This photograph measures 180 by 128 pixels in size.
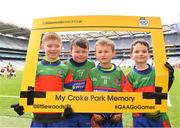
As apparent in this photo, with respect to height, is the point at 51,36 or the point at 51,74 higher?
the point at 51,36

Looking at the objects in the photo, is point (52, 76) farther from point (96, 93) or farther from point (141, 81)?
point (141, 81)

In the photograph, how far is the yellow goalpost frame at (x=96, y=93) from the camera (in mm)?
2939

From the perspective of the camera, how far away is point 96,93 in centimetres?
295

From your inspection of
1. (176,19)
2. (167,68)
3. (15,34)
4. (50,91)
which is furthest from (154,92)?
(15,34)

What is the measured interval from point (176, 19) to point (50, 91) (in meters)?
1.43

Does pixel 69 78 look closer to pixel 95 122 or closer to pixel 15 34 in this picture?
pixel 95 122

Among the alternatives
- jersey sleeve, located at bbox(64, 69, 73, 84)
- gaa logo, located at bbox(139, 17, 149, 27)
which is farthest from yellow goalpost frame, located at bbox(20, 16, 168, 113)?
jersey sleeve, located at bbox(64, 69, 73, 84)

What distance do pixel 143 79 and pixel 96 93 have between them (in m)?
0.36

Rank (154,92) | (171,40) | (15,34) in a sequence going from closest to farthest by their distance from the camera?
(154,92), (171,40), (15,34)

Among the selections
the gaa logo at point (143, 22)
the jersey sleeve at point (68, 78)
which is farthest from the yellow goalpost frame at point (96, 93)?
the jersey sleeve at point (68, 78)

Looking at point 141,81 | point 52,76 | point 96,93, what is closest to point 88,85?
point 96,93

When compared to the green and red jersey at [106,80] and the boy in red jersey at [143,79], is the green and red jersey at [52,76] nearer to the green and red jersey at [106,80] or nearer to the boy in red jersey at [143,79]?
the green and red jersey at [106,80]

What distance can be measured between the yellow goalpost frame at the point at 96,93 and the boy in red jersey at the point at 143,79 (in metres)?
0.05

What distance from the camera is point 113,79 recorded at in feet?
9.90
